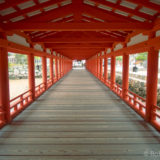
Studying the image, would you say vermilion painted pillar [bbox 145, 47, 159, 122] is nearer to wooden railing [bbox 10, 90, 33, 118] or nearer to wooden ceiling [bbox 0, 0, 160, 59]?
wooden ceiling [bbox 0, 0, 160, 59]

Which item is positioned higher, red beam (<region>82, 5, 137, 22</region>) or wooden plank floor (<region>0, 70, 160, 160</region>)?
red beam (<region>82, 5, 137, 22</region>)

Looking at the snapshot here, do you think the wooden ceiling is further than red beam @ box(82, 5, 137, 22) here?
No

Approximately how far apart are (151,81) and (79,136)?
3.08 meters

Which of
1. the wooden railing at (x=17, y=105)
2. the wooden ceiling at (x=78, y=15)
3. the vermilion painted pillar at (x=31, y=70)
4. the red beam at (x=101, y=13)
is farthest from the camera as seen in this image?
the vermilion painted pillar at (x=31, y=70)

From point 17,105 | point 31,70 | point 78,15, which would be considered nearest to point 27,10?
point 78,15

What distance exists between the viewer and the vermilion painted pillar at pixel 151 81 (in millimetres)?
4910

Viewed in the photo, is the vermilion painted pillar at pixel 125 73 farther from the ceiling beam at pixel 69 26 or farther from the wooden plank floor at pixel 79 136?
the ceiling beam at pixel 69 26

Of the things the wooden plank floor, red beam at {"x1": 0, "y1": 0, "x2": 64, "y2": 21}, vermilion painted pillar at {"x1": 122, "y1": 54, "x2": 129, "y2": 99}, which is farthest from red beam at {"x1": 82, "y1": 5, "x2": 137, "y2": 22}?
the wooden plank floor

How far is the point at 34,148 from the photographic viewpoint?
3.55 metres

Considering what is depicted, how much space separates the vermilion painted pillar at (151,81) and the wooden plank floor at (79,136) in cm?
54

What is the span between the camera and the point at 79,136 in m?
4.11

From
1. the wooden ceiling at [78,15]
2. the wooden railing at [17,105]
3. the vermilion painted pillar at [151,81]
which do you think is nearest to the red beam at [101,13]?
the wooden ceiling at [78,15]

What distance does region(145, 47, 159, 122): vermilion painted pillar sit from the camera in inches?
193

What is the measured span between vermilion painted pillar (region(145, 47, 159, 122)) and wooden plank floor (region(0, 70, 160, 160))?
0.54m
